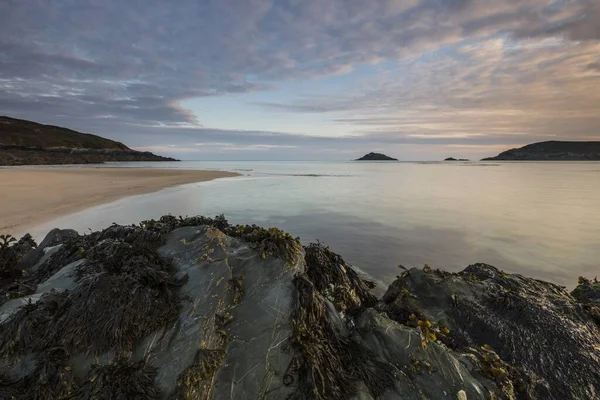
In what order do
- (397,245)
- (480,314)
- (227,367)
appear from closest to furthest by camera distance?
1. (227,367)
2. (480,314)
3. (397,245)

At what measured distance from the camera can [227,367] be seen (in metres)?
3.49

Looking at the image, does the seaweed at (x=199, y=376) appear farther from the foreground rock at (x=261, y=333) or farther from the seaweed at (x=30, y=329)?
the seaweed at (x=30, y=329)

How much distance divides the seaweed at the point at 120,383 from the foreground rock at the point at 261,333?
0.01 metres

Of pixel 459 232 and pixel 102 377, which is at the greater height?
pixel 102 377

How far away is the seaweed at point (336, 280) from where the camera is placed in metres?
4.82

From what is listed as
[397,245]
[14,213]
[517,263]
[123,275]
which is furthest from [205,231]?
[14,213]

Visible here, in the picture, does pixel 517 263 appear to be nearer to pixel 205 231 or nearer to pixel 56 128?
pixel 205 231

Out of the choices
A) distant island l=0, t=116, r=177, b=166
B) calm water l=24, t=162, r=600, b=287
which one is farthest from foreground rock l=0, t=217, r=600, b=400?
distant island l=0, t=116, r=177, b=166

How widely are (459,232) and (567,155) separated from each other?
204943 millimetres

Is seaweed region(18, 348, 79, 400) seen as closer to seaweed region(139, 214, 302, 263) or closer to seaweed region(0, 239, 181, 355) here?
seaweed region(0, 239, 181, 355)

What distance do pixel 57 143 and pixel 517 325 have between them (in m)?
133

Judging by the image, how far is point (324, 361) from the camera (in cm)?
359

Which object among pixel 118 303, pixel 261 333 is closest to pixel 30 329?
pixel 118 303

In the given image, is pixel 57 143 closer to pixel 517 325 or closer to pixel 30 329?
pixel 30 329
